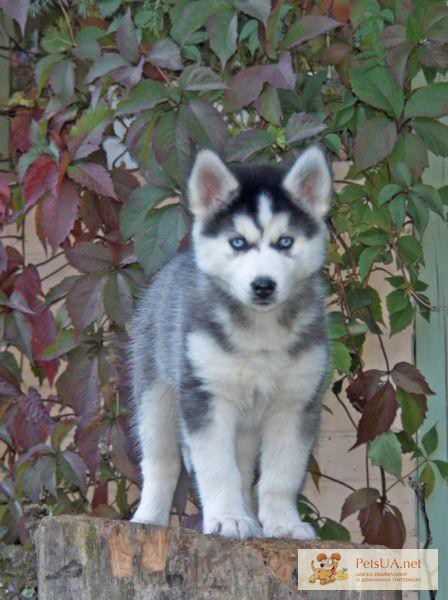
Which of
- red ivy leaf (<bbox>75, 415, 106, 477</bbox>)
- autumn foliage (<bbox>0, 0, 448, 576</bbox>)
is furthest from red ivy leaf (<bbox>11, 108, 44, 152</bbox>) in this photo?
red ivy leaf (<bbox>75, 415, 106, 477</bbox>)

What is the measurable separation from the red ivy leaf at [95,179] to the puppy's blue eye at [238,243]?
806 mm

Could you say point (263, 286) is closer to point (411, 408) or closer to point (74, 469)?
point (411, 408)

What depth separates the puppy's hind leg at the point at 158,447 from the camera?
4516 millimetres

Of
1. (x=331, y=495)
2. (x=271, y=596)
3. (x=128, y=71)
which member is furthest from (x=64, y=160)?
(x=331, y=495)

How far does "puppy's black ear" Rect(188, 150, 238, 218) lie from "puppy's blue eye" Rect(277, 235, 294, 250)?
0.24 metres

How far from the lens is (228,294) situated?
4082 mm

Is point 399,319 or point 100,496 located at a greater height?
point 399,319

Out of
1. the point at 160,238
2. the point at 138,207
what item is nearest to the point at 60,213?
the point at 138,207

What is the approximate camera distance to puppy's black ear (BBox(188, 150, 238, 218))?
406 centimetres

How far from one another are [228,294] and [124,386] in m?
0.97

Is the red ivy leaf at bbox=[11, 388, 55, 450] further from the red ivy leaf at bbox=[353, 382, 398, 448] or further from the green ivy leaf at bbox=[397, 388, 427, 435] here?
the green ivy leaf at bbox=[397, 388, 427, 435]

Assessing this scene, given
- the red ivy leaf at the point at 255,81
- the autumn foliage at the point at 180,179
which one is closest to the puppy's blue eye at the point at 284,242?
the autumn foliage at the point at 180,179

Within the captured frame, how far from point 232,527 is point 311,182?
122 centimetres

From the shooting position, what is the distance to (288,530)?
3.90 meters
